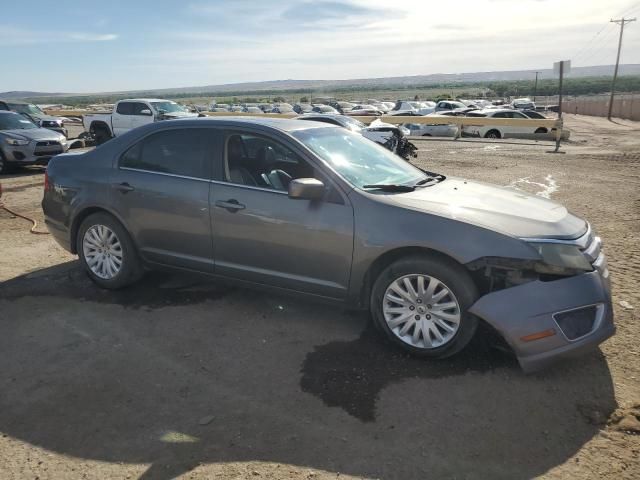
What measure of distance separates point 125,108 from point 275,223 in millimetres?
18177

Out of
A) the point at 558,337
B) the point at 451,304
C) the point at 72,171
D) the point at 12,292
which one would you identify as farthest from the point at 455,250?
the point at 12,292

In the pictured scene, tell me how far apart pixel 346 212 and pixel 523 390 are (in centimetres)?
170

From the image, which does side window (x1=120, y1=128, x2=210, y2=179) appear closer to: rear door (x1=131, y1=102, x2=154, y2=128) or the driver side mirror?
the driver side mirror

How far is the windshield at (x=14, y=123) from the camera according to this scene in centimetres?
1370

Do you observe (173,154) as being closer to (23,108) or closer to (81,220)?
(81,220)

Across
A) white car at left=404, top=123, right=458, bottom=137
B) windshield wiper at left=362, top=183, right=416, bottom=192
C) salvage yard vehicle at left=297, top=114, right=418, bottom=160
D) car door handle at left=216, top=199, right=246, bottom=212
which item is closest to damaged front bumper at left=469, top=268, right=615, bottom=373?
windshield wiper at left=362, top=183, right=416, bottom=192

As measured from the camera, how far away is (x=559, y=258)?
352 cm

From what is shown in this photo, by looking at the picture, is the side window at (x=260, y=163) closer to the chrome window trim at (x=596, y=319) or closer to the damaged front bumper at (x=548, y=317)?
the damaged front bumper at (x=548, y=317)

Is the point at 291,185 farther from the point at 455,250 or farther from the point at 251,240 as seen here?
the point at 455,250

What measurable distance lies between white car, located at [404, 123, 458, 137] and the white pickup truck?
12055mm

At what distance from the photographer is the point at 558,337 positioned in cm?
343

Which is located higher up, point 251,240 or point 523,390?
point 251,240

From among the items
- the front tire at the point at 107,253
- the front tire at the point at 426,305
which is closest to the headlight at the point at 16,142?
the front tire at the point at 107,253

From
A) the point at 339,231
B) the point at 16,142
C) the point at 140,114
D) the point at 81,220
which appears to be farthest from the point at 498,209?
the point at 140,114
